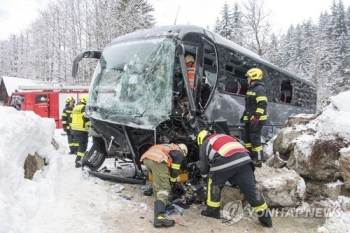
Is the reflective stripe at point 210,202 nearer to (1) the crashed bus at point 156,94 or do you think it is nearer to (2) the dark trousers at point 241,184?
(2) the dark trousers at point 241,184

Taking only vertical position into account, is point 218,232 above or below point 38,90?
below

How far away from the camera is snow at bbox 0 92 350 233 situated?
3185mm

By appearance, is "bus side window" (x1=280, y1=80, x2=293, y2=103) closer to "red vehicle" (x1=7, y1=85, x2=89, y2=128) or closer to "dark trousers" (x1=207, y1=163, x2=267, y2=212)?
"dark trousers" (x1=207, y1=163, x2=267, y2=212)

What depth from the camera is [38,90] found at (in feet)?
55.7

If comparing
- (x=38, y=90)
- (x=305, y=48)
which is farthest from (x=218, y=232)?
(x=305, y=48)

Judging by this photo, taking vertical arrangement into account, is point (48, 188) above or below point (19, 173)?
below

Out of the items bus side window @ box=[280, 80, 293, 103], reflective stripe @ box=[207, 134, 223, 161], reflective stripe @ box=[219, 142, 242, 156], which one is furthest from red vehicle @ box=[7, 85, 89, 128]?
reflective stripe @ box=[219, 142, 242, 156]

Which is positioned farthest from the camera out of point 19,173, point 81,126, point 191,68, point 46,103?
point 46,103

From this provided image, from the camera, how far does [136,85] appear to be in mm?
4883

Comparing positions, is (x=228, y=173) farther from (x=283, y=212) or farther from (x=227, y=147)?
(x=283, y=212)

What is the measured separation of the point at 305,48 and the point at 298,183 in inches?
1704

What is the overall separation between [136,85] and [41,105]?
43.0ft

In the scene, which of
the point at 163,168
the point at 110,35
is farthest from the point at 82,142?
the point at 110,35

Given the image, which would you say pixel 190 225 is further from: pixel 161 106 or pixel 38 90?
pixel 38 90
